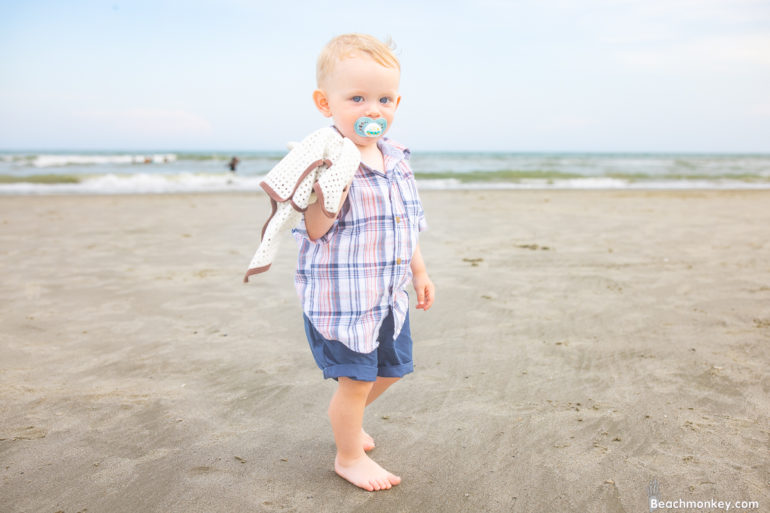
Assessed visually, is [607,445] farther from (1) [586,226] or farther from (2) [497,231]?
(1) [586,226]

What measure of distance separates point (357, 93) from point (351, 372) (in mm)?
886

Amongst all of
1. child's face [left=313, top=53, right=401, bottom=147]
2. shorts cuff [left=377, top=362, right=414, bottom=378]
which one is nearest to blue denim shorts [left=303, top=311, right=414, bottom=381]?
shorts cuff [left=377, top=362, right=414, bottom=378]

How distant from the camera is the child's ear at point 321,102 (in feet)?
6.20

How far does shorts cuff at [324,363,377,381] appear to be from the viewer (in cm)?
191

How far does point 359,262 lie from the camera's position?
1871 mm

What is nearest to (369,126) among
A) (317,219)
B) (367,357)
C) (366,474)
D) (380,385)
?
(317,219)

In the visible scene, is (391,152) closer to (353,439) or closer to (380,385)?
(380,385)

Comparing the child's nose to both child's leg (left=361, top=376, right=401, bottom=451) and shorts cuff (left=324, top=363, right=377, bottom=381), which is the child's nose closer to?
shorts cuff (left=324, top=363, right=377, bottom=381)

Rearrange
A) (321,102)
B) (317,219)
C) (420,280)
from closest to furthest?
(317,219), (321,102), (420,280)

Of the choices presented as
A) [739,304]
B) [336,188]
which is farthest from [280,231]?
[739,304]

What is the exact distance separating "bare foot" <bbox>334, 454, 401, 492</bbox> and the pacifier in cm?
112

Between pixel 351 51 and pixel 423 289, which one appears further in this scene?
pixel 423 289

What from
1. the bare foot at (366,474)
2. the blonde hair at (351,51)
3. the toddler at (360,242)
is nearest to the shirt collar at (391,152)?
the toddler at (360,242)

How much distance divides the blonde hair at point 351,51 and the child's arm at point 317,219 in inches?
15.7
